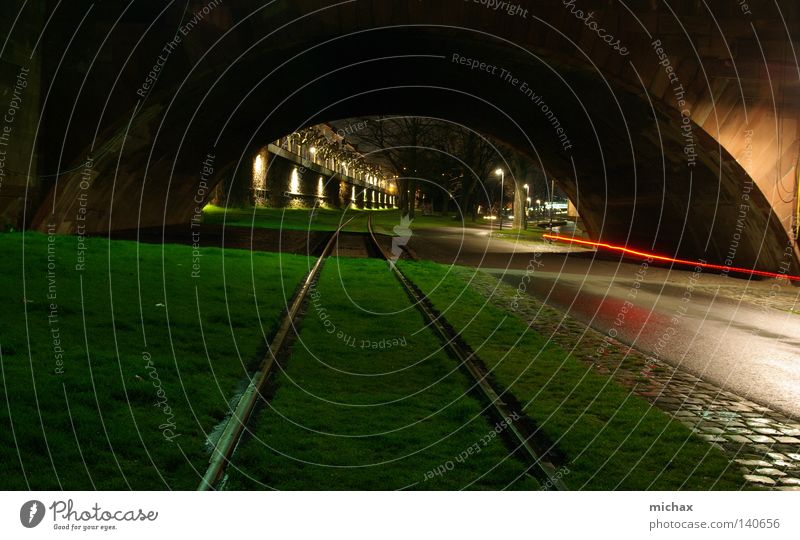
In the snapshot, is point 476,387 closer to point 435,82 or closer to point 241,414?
point 241,414

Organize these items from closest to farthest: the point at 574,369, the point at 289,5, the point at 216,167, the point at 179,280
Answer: the point at 574,369 → the point at 179,280 → the point at 289,5 → the point at 216,167

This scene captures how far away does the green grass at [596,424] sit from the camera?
5973 millimetres

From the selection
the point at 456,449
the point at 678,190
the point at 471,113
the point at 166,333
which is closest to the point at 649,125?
the point at 678,190

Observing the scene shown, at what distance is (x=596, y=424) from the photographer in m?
7.36

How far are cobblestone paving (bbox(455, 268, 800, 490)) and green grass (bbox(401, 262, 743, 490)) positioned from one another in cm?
20

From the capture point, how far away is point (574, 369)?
9.91 metres

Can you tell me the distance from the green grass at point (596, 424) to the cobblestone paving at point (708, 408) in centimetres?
20

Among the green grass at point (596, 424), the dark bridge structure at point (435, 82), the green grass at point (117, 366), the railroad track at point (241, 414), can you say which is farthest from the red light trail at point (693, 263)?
the railroad track at point (241, 414)

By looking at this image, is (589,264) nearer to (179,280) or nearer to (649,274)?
(649,274)

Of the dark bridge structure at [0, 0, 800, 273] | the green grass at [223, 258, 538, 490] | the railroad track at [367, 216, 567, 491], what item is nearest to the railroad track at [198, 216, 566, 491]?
the railroad track at [367, 216, 567, 491]

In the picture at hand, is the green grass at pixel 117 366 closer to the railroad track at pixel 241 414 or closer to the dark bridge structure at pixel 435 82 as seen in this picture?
the railroad track at pixel 241 414

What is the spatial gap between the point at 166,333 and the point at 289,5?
10.8 metres

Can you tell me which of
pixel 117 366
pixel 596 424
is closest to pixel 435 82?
pixel 117 366

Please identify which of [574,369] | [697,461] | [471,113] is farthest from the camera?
[471,113]
